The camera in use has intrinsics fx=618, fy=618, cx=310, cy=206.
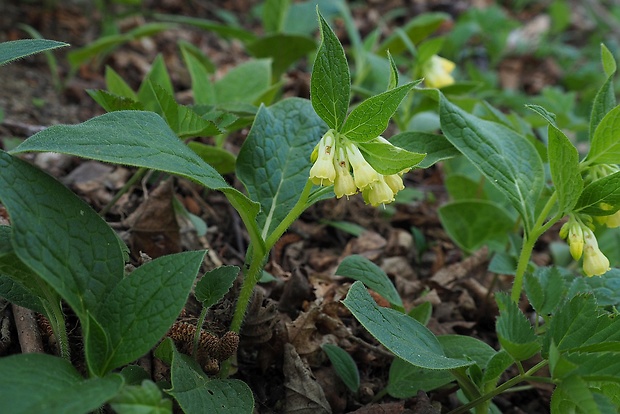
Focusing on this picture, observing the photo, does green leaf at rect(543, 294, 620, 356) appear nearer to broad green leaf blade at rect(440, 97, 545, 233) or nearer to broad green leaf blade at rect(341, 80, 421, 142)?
broad green leaf blade at rect(440, 97, 545, 233)

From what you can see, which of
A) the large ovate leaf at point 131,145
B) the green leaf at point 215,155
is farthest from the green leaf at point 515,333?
the green leaf at point 215,155

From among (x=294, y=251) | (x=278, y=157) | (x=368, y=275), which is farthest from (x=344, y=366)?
(x=294, y=251)

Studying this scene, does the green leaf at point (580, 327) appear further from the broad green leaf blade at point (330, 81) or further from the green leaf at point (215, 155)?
the green leaf at point (215, 155)

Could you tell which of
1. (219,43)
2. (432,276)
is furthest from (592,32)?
(432,276)

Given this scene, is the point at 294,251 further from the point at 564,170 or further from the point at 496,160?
the point at 564,170

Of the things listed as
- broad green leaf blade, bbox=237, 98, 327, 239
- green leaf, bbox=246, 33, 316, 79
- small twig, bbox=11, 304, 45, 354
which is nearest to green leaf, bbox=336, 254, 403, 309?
broad green leaf blade, bbox=237, 98, 327, 239

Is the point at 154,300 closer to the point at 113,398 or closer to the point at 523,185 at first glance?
the point at 113,398

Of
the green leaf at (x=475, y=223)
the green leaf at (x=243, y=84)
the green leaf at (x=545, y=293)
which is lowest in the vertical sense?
the green leaf at (x=475, y=223)
